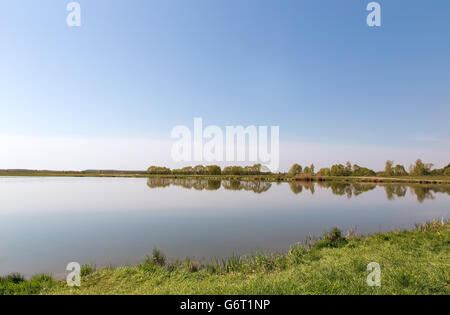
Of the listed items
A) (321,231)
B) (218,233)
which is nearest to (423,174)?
(321,231)

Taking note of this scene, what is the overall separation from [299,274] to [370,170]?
115011 mm

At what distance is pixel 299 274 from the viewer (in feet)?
19.1

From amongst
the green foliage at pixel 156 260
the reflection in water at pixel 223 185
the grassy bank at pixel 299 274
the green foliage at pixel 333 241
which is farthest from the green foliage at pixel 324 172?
the green foliage at pixel 156 260

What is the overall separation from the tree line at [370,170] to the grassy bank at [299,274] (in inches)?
3653

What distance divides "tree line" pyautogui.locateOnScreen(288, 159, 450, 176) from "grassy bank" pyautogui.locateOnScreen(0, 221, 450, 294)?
3653 inches

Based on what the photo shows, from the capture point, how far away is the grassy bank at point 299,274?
4562 mm

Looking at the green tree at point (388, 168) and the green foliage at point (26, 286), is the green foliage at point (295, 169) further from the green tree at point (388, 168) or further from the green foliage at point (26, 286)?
the green foliage at point (26, 286)

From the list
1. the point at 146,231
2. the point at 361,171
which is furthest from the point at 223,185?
the point at 361,171

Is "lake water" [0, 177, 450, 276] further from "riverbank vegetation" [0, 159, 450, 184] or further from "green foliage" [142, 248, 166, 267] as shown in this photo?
"riverbank vegetation" [0, 159, 450, 184]

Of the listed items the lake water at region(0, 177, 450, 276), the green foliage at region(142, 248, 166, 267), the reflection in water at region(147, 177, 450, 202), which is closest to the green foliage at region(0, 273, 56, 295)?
the lake water at region(0, 177, 450, 276)

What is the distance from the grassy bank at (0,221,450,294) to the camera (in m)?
4.56
